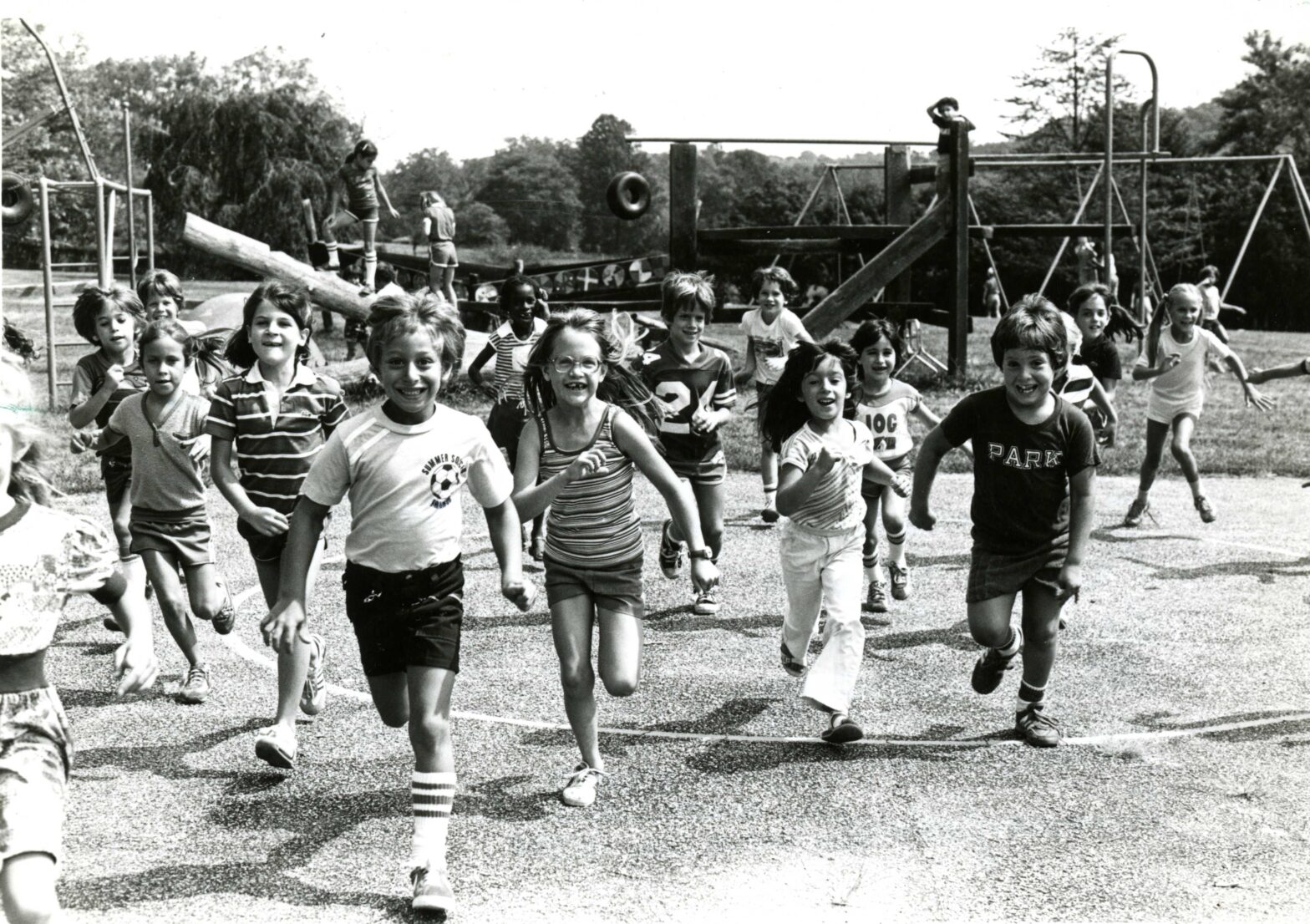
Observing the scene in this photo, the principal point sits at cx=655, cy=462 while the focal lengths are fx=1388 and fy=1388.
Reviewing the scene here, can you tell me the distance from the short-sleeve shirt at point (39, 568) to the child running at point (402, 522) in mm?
801

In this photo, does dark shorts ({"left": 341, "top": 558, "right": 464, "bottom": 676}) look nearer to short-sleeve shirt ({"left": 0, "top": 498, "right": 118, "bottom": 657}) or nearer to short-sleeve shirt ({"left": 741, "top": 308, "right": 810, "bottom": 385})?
short-sleeve shirt ({"left": 0, "top": 498, "right": 118, "bottom": 657})

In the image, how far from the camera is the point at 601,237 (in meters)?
51.1

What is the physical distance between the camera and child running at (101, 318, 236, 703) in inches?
249

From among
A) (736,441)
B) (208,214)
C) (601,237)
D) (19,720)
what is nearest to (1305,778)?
(19,720)

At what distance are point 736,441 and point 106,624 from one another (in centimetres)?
842

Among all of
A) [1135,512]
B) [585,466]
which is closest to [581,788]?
[585,466]

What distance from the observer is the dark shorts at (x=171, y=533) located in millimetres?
6340

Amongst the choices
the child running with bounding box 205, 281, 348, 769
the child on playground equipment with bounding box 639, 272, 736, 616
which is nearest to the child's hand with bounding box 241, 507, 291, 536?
the child running with bounding box 205, 281, 348, 769

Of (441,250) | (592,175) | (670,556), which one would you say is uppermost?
(592,175)

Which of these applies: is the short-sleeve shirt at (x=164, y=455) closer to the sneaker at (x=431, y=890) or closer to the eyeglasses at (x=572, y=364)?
the eyeglasses at (x=572, y=364)

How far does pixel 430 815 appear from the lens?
422cm

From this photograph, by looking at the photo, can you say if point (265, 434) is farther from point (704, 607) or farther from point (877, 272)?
point (877, 272)

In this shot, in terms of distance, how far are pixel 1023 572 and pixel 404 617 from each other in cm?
265

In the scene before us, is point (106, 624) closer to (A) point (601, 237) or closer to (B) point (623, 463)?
(B) point (623, 463)
